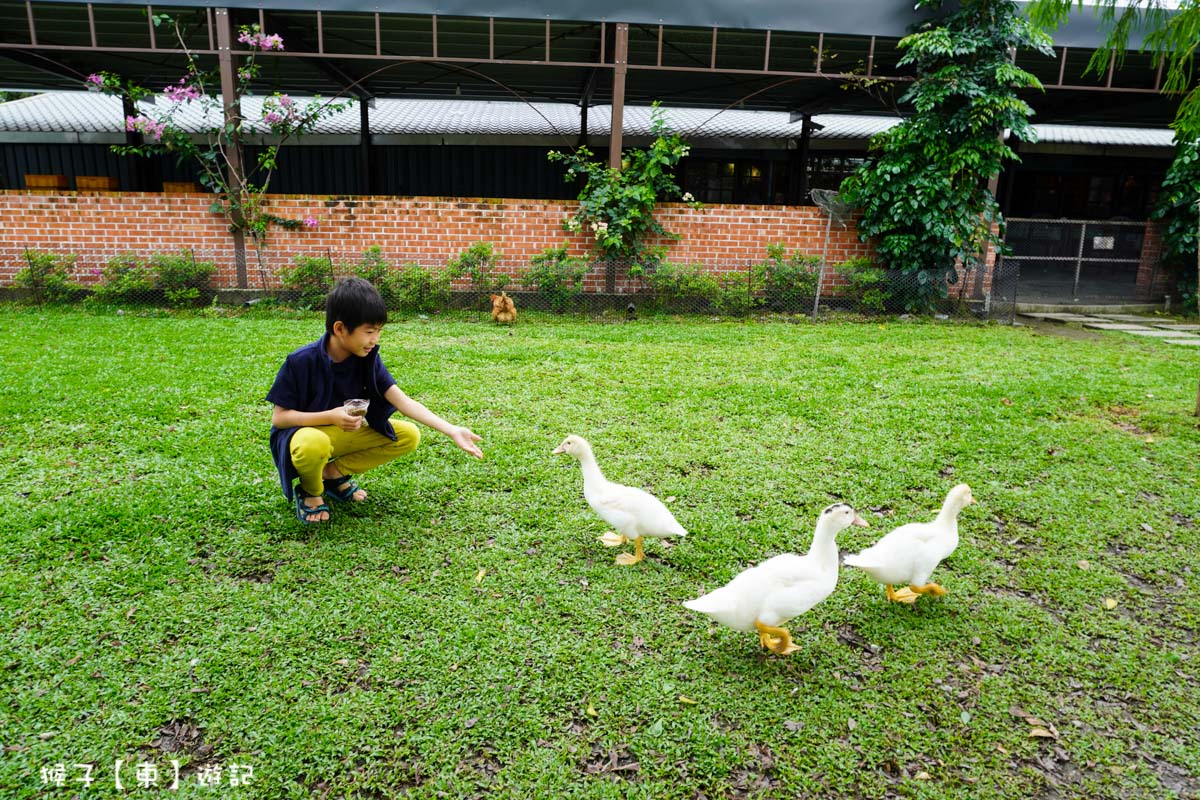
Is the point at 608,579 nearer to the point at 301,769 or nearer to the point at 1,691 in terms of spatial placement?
the point at 301,769

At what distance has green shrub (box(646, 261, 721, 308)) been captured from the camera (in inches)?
386

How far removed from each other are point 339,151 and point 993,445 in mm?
15150

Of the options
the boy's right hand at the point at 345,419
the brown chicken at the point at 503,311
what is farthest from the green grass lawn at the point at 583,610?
the brown chicken at the point at 503,311

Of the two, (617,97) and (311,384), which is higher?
(617,97)

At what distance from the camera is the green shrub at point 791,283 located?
9.88 metres

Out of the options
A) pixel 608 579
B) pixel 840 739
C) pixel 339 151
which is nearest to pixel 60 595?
pixel 608 579

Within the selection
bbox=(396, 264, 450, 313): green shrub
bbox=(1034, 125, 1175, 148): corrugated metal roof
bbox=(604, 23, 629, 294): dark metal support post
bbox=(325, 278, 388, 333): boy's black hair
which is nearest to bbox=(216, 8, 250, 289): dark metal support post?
bbox=(396, 264, 450, 313): green shrub

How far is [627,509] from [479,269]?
284 inches

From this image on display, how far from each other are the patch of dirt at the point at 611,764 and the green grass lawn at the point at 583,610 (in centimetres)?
2

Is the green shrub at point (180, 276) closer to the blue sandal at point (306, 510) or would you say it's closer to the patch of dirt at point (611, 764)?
the blue sandal at point (306, 510)

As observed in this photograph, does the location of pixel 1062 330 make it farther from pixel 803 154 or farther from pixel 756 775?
pixel 756 775

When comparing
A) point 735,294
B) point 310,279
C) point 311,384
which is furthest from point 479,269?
point 311,384

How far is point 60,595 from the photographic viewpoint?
9.48 feet

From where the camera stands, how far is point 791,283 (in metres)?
9.91
